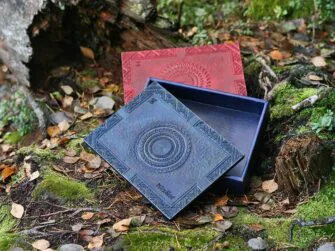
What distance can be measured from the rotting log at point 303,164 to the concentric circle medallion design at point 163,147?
0.55m

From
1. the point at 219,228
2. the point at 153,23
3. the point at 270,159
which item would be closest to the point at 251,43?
the point at 153,23

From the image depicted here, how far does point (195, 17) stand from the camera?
531cm

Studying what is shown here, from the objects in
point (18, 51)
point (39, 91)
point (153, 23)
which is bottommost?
point (39, 91)

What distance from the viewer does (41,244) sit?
10.2ft

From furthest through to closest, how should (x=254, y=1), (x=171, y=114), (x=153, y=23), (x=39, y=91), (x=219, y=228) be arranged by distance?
(x=254, y=1) → (x=39, y=91) → (x=153, y=23) → (x=171, y=114) → (x=219, y=228)

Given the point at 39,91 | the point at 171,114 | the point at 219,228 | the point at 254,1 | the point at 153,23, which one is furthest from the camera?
the point at 254,1

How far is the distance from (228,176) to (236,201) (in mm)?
166

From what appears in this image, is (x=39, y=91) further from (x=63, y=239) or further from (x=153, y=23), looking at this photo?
(x=63, y=239)

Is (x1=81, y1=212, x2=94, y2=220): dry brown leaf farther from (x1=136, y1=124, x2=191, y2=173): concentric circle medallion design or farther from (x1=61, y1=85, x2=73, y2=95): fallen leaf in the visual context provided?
(x1=61, y1=85, x2=73, y2=95): fallen leaf

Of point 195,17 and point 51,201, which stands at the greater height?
point 195,17

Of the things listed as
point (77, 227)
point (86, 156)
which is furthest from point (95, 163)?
point (77, 227)

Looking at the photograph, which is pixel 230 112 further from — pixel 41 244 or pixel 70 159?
pixel 41 244

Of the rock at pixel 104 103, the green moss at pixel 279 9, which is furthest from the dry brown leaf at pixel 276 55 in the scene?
Answer: the rock at pixel 104 103

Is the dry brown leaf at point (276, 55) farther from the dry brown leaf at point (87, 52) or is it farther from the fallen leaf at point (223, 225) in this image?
the fallen leaf at point (223, 225)
